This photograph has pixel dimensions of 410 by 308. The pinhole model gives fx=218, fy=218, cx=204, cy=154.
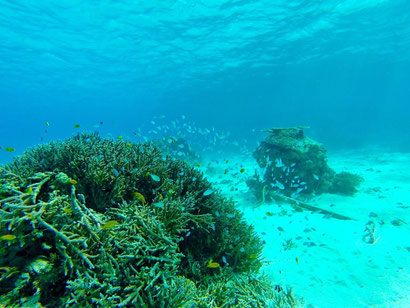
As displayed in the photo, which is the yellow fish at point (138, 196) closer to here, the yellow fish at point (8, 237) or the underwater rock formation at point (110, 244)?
the underwater rock formation at point (110, 244)

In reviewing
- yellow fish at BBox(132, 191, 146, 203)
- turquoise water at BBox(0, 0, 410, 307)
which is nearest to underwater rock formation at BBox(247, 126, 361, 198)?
turquoise water at BBox(0, 0, 410, 307)

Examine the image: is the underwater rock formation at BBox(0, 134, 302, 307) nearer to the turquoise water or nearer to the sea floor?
the sea floor

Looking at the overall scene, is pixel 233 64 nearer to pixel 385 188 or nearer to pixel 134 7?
pixel 134 7

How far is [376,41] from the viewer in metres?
33.2

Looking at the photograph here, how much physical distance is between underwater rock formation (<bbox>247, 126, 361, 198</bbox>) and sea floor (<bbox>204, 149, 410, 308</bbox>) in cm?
67

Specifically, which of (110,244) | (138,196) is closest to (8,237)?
(110,244)

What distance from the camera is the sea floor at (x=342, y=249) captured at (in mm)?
5008

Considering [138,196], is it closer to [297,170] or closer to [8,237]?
[8,237]

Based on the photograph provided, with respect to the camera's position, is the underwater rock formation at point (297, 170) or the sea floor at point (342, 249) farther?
the underwater rock formation at point (297, 170)

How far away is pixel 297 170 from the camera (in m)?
11.6

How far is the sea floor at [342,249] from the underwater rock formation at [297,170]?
2.19ft

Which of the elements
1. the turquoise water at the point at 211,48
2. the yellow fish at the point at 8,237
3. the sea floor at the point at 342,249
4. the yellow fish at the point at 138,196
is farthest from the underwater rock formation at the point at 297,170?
the yellow fish at the point at 8,237

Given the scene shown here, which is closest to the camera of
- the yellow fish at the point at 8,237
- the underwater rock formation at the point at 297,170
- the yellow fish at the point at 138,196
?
the yellow fish at the point at 8,237

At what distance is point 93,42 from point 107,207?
29599 mm
